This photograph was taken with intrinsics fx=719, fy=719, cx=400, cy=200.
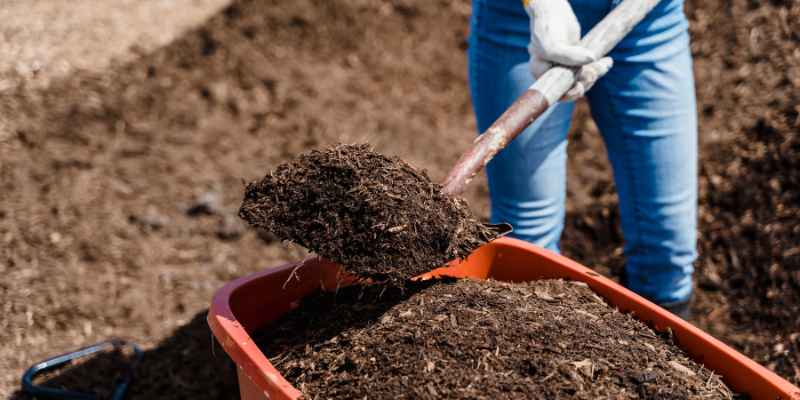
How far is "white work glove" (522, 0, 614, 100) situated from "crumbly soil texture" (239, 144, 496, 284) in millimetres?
507

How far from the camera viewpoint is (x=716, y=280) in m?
2.84

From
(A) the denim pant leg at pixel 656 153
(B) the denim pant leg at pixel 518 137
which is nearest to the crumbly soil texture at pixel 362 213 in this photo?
(B) the denim pant leg at pixel 518 137

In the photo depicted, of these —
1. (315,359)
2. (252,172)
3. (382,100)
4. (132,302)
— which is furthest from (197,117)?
(315,359)

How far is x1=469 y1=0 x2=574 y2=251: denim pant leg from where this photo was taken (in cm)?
206

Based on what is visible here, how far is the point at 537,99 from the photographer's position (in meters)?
1.83

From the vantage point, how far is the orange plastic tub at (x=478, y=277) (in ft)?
4.82

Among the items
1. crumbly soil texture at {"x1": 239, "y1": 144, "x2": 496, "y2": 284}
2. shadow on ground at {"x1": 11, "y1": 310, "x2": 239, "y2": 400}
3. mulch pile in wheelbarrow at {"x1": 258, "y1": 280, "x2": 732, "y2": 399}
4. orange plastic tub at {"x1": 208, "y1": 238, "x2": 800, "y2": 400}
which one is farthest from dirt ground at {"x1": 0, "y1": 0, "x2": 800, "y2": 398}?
crumbly soil texture at {"x1": 239, "y1": 144, "x2": 496, "y2": 284}

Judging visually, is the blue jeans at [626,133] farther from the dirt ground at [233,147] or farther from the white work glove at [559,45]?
the dirt ground at [233,147]

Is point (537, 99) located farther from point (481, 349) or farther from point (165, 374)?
point (165, 374)

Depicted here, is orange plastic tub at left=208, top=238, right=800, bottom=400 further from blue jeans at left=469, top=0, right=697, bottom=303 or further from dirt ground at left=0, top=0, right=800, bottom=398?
dirt ground at left=0, top=0, right=800, bottom=398

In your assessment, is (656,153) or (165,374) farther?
(165,374)

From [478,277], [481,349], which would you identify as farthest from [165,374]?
[481,349]

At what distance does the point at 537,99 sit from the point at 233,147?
2.38 m

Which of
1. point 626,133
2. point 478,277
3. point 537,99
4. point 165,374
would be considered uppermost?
point 537,99
